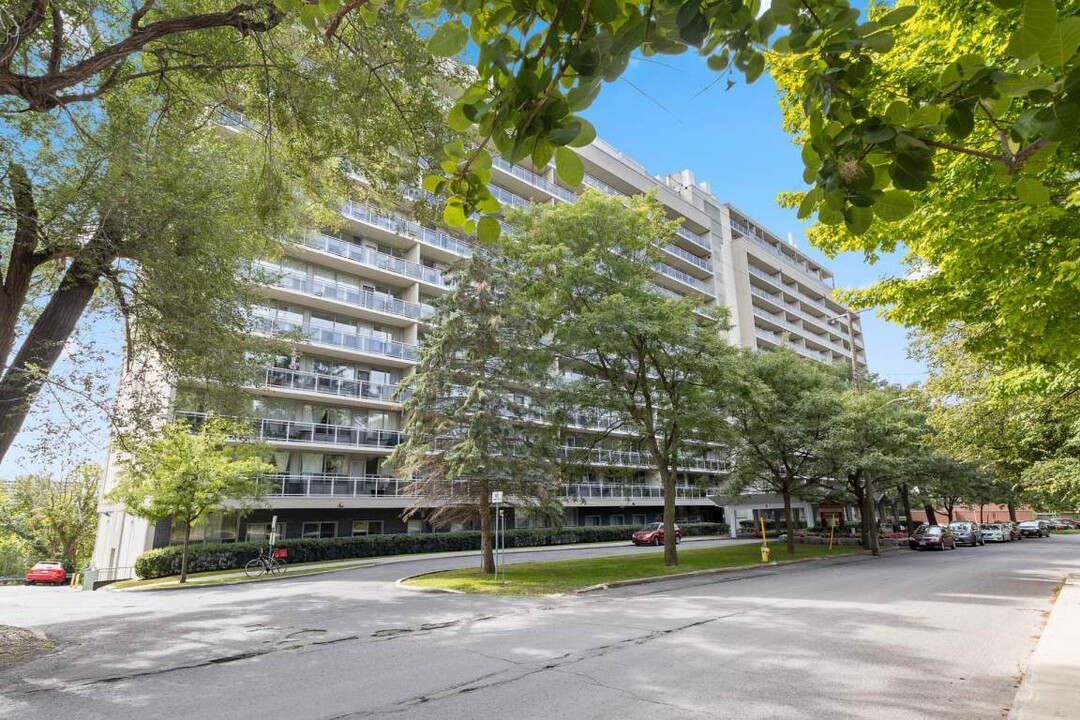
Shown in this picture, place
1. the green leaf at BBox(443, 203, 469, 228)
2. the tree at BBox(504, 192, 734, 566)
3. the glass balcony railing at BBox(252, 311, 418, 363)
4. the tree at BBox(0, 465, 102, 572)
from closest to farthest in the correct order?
the green leaf at BBox(443, 203, 469, 228) < the tree at BBox(504, 192, 734, 566) < the glass balcony railing at BBox(252, 311, 418, 363) < the tree at BBox(0, 465, 102, 572)

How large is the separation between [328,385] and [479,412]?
50.1 ft

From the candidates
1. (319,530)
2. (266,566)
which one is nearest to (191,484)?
(266,566)

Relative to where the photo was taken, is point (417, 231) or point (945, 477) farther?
point (945, 477)

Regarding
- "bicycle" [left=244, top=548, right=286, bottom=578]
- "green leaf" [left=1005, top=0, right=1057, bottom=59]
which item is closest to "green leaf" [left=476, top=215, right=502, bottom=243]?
"green leaf" [left=1005, top=0, right=1057, bottom=59]

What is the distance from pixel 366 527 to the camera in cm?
3275

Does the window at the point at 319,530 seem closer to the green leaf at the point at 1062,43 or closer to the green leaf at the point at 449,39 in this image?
the green leaf at the point at 449,39

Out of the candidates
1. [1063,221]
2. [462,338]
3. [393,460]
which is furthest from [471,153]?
[393,460]

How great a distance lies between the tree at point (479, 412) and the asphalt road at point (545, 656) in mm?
4658

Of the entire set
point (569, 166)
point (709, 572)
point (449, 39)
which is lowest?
point (709, 572)

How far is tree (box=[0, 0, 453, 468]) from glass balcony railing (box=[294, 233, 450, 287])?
20542 mm

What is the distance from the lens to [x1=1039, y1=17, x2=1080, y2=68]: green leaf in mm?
1542

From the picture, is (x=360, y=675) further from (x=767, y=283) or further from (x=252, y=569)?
(x=767, y=283)

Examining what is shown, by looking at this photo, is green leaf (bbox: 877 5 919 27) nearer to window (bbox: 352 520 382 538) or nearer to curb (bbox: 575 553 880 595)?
curb (bbox: 575 553 880 595)

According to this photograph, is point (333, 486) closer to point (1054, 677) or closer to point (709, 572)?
point (709, 572)
